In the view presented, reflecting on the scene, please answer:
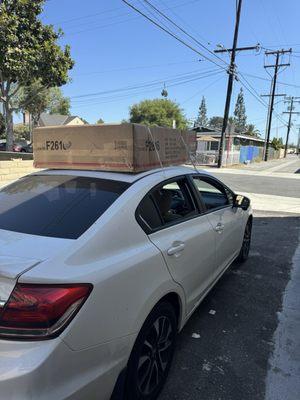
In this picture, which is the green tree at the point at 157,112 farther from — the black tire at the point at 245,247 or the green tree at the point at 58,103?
the black tire at the point at 245,247

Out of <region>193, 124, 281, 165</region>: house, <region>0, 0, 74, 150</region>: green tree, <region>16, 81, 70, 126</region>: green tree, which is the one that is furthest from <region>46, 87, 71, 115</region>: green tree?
<region>0, 0, 74, 150</region>: green tree

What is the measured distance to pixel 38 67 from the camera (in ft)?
61.4

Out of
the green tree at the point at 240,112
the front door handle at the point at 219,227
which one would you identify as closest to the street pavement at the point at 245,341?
the front door handle at the point at 219,227

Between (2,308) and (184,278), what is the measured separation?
59.3 inches

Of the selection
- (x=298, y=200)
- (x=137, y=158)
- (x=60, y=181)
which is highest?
(x=137, y=158)

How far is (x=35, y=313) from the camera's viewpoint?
1837 millimetres

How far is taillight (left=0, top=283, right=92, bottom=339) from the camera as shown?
1.82 metres

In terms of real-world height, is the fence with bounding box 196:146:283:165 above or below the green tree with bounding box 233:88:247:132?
below

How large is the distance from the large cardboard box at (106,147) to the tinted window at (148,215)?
0.36 metres

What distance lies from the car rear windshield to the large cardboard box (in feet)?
0.76

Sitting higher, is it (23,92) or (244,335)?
(23,92)

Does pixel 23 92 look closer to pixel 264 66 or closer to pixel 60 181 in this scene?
pixel 264 66

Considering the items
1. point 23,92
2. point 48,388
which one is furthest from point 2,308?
point 23,92

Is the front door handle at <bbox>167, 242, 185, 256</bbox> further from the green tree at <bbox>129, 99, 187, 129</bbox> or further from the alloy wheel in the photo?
the green tree at <bbox>129, 99, 187, 129</bbox>
